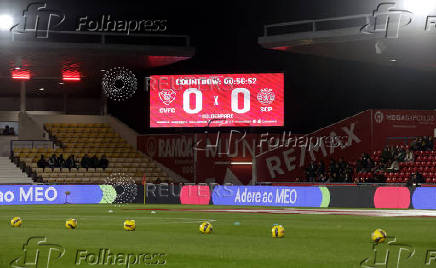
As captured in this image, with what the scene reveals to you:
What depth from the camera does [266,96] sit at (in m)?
47.2

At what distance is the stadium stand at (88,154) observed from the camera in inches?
1969

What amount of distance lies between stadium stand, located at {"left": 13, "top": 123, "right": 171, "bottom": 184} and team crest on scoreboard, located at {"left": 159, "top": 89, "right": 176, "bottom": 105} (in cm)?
477

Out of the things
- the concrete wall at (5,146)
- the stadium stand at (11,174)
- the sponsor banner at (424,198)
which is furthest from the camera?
the concrete wall at (5,146)

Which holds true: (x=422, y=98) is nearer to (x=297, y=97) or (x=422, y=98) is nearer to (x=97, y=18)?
(x=297, y=97)

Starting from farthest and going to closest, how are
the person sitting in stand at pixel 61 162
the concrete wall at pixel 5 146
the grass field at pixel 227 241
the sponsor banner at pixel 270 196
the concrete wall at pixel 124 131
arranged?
the concrete wall at pixel 124 131 → the concrete wall at pixel 5 146 → the person sitting in stand at pixel 61 162 → the sponsor banner at pixel 270 196 → the grass field at pixel 227 241

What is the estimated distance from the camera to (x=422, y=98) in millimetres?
51125

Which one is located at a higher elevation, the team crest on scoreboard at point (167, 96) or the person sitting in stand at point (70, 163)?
the team crest on scoreboard at point (167, 96)

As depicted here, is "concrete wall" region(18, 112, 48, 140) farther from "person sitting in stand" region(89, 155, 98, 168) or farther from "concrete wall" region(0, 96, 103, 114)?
"person sitting in stand" region(89, 155, 98, 168)

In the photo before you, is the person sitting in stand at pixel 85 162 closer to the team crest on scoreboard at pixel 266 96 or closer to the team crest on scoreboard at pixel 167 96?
the team crest on scoreboard at pixel 167 96

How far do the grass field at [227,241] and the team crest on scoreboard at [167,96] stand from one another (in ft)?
74.6

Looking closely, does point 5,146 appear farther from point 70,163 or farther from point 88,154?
point 70,163

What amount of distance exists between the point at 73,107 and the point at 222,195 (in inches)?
1065

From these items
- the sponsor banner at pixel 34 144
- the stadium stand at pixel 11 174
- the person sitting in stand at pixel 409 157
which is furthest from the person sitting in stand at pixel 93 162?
the person sitting in stand at pixel 409 157

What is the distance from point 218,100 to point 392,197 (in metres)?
14.7
